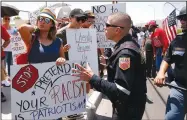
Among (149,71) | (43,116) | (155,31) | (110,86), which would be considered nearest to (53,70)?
(43,116)

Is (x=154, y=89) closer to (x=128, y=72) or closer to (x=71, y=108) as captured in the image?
(x=71, y=108)

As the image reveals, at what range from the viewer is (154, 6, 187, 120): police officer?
3148mm

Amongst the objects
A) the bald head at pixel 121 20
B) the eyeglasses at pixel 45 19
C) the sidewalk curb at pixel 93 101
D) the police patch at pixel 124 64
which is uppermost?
the eyeglasses at pixel 45 19

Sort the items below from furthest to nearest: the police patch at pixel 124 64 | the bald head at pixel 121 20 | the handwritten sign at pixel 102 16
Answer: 1. the handwritten sign at pixel 102 16
2. the bald head at pixel 121 20
3. the police patch at pixel 124 64

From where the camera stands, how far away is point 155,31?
29.8ft

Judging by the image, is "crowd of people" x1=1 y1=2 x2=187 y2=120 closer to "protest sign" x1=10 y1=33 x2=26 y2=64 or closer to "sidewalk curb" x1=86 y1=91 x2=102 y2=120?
→ "sidewalk curb" x1=86 y1=91 x2=102 y2=120

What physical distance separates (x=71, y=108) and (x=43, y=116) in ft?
1.08

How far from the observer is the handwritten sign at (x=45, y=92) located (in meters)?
2.72

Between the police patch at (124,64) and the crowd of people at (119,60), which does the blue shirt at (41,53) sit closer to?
the crowd of people at (119,60)

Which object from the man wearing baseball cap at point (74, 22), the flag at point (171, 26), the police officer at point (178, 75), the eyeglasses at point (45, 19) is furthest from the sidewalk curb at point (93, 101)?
the flag at point (171, 26)

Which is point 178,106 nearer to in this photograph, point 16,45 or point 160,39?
point 16,45

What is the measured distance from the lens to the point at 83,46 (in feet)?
13.4

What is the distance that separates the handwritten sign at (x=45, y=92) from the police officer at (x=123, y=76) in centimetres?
32

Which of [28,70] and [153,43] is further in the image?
[153,43]
